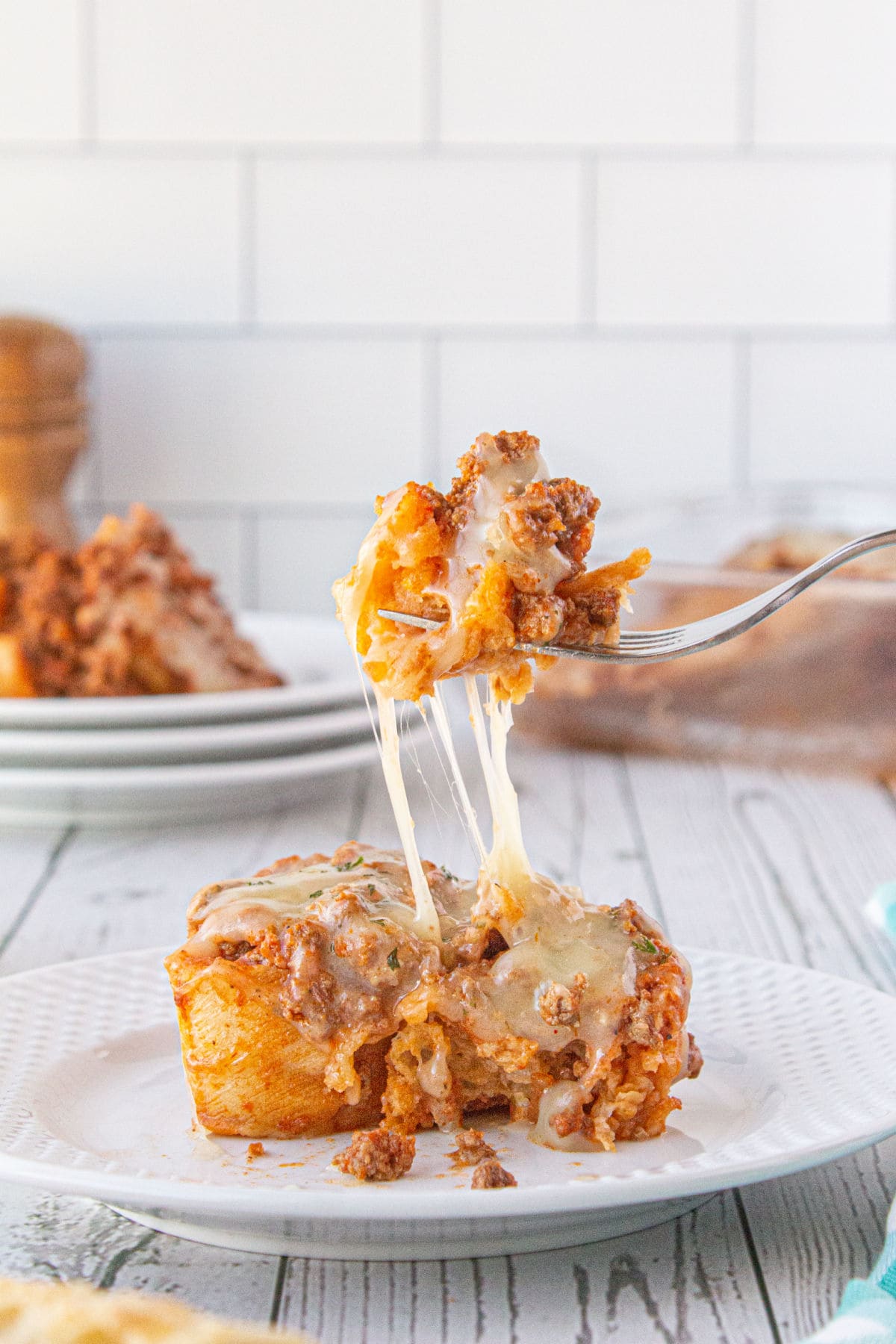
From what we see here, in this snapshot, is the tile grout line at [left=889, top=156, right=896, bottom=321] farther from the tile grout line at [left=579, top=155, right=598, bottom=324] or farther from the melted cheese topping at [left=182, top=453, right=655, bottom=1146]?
the melted cheese topping at [left=182, top=453, right=655, bottom=1146]

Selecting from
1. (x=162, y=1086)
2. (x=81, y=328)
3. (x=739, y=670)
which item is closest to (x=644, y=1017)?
(x=162, y=1086)

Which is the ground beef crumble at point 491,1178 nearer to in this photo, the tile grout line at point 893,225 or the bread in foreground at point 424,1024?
the bread in foreground at point 424,1024

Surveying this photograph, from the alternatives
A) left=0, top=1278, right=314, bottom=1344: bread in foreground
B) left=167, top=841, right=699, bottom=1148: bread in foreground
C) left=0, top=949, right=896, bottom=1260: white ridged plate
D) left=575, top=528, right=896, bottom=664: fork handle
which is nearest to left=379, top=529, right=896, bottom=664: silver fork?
left=575, top=528, right=896, bottom=664: fork handle

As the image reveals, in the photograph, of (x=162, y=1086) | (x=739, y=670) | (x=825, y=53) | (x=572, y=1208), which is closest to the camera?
(x=572, y=1208)

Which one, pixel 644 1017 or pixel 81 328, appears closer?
pixel 644 1017

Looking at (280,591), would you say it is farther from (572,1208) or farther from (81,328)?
(572,1208)

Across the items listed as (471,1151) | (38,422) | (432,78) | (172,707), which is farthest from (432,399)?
(471,1151)
